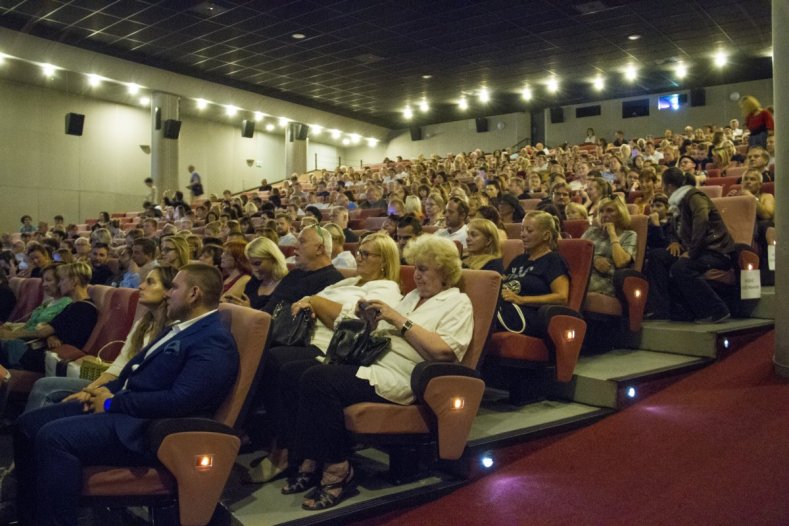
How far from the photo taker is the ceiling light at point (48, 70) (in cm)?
1041

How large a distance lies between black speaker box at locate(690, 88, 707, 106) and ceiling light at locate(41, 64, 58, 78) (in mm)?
12580

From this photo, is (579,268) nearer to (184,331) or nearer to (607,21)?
(184,331)

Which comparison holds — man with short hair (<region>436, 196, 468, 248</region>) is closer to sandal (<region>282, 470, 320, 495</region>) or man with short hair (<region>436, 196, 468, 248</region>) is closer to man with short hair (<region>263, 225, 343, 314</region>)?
man with short hair (<region>263, 225, 343, 314</region>)

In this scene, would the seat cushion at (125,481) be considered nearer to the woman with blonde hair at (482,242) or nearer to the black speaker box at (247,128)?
the woman with blonde hair at (482,242)

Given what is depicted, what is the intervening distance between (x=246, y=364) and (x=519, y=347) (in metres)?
1.14

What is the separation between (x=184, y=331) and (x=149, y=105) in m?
12.8

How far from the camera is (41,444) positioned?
1.76 metres

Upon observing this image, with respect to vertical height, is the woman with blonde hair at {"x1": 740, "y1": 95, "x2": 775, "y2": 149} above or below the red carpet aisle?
above

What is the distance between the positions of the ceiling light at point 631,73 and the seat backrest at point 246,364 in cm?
1205

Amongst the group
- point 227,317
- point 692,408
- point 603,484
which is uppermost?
point 227,317

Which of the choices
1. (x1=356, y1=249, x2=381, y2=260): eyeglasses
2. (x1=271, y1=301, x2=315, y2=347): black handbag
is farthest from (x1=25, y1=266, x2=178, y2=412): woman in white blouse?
(x1=356, y1=249, x2=381, y2=260): eyeglasses

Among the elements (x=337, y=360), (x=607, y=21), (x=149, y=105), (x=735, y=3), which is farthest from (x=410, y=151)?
(x=337, y=360)

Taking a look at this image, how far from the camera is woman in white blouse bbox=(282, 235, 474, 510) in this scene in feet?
6.77

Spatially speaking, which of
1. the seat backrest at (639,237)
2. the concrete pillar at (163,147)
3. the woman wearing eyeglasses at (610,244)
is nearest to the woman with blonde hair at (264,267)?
the woman wearing eyeglasses at (610,244)
